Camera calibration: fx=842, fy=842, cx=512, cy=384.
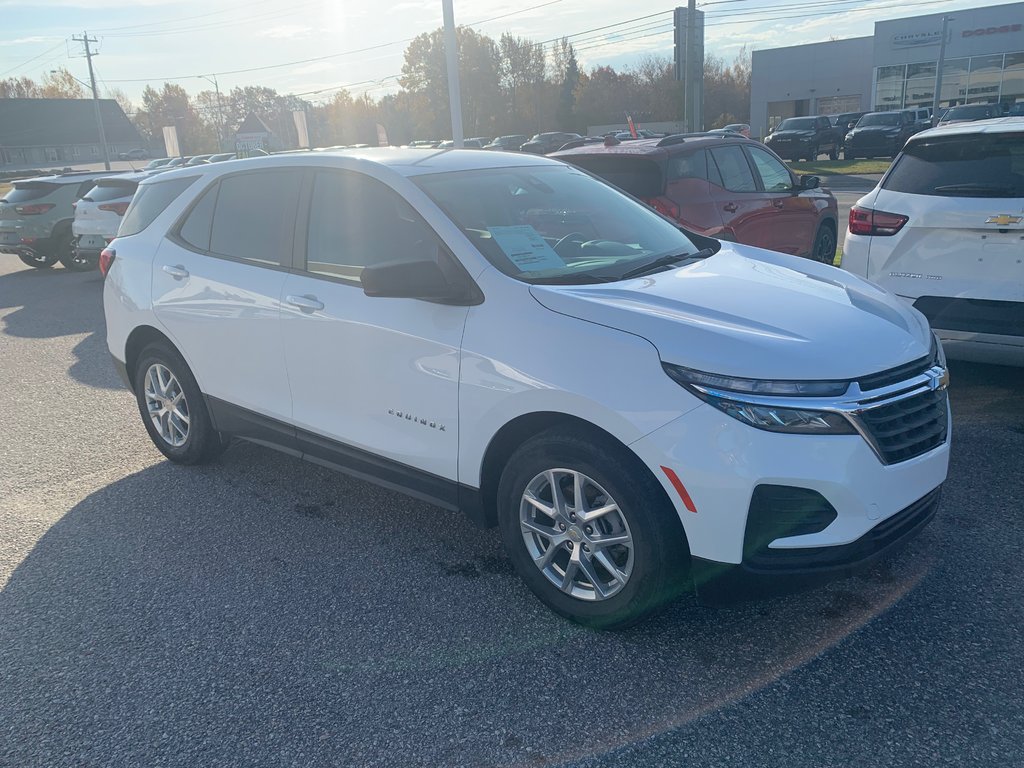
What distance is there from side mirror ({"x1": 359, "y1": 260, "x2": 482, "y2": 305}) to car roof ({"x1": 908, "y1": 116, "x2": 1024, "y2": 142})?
3638 millimetres

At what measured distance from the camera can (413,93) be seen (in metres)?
72.8

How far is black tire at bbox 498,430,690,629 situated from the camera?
2920 mm

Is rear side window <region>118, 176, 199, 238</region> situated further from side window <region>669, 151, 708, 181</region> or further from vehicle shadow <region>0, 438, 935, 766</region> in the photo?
side window <region>669, 151, 708, 181</region>

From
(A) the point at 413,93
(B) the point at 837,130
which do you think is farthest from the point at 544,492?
(A) the point at 413,93

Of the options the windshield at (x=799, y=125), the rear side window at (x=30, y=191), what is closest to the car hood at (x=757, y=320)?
the rear side window at (x=30, y=191)

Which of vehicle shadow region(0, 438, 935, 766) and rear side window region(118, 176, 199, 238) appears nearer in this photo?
vehicle shadow region(0, 438, 935, 766)

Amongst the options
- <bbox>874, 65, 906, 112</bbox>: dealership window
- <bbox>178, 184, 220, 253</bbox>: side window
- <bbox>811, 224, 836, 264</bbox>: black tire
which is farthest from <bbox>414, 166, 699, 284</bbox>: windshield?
<bbox>874, 65, 906, 112</bbox>: dealership window

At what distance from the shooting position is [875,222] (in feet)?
18.1

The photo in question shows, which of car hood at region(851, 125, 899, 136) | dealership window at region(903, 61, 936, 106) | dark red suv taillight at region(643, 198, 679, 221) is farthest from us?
dealership window at region(903, 61, 936, 106)

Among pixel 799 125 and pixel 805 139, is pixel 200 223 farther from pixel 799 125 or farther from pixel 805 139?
pixel 799 125

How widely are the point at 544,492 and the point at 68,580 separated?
229 centimetres

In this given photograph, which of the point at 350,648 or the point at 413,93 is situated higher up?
the point at 413,93

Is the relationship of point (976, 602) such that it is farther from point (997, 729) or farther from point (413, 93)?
point (413, 93)

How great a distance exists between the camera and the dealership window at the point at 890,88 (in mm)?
52094
